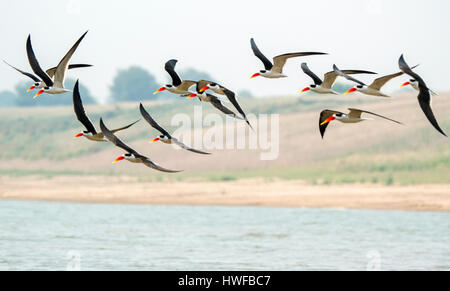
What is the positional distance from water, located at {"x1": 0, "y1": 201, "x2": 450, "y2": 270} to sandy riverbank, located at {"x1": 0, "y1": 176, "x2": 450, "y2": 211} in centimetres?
195

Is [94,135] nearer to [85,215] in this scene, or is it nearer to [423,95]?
[423,95]

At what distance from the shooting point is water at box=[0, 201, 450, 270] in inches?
1062

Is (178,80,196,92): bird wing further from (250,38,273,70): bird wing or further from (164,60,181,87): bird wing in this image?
(250,38,273,70): bird wing

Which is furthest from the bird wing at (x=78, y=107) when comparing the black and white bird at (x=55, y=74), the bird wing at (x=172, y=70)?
the bird wing at (x=172, y=70)

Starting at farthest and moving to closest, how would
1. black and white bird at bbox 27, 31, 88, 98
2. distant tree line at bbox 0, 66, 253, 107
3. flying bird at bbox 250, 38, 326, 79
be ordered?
1. distant tree line at bbox 0, 66, 253, 107
2. flying bird at bbox 250, 38, 326, 79
3. black and white bird at bbox 27, 31, 88, 98

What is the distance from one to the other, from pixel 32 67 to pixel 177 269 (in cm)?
1124

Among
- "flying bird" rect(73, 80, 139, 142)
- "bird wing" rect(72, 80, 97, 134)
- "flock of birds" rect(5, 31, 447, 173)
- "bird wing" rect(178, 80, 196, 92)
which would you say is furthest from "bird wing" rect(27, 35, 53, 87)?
"bird wing" rect(178, 80, 196, 92)

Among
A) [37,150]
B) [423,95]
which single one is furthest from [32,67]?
[37,150]

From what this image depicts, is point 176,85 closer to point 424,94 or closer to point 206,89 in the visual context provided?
point 206,89

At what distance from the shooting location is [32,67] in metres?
15.8

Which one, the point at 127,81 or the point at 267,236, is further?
the point at 127,81

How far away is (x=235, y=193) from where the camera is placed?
50125 millimetres

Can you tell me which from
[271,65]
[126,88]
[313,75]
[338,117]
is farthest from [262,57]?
[126,88]

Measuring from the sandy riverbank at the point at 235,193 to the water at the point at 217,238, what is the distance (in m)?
1.95
